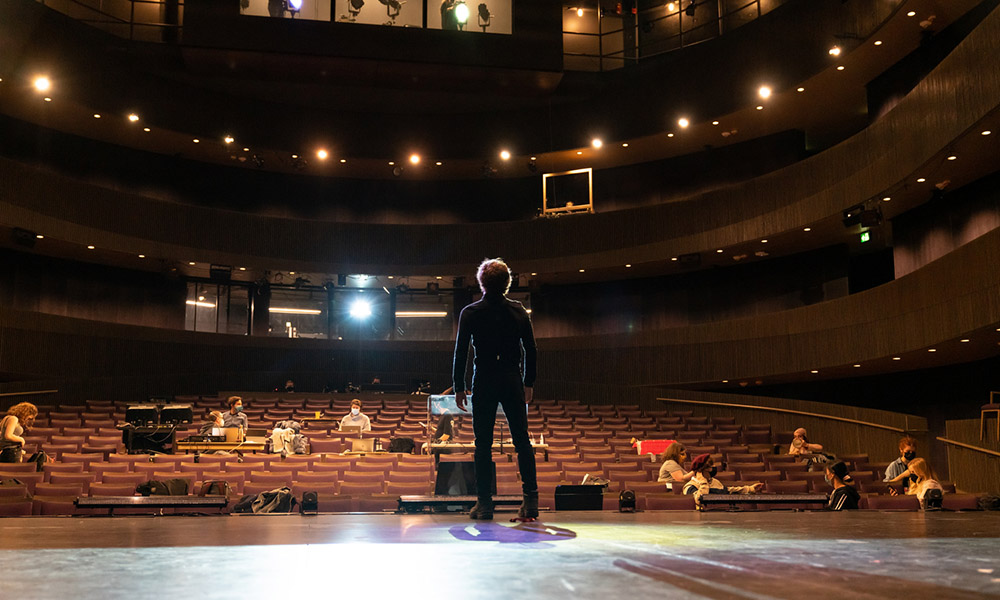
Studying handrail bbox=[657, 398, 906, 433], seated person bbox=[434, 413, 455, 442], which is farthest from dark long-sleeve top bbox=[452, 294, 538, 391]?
handrail bbox=[657, 398, 906, 433]

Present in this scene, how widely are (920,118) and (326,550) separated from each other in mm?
11744

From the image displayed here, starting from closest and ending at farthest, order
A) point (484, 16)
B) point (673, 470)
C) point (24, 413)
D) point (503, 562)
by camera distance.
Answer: point (503, 562) < point (673, 470) < point (24, 413) < point (484, 16)

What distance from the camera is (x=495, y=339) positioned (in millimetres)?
3826

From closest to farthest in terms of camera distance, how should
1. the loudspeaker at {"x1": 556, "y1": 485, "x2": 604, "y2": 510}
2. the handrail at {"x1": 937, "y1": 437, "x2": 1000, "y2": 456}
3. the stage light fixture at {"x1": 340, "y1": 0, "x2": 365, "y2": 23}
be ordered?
the loudspeaker at {"x1": 556, "y1": 485, "x2": 604, "y2": 510} < the handrail at {"x1": 937, "y1": 437, "x2": 1000, "y2": 456} < the stage light fixture at {"x1": 340, "y1": 0, "x2": 365, "y2": 23}

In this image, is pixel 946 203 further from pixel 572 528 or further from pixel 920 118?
pixel 572 528

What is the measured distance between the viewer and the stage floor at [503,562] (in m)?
1.65

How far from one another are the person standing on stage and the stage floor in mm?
531

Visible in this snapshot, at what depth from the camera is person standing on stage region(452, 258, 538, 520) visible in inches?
149

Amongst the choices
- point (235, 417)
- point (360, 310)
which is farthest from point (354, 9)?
point (235, 417)

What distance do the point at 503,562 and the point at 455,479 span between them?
3.33m

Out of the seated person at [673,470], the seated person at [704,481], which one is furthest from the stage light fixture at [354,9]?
the seated person at [704,481]

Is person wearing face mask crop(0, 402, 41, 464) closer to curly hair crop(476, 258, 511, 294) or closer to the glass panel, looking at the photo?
curly hair crop(476, 258, 511, 294)

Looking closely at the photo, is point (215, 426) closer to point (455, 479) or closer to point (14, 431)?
point (14, 431)

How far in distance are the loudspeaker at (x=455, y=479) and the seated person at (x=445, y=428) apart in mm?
1202
